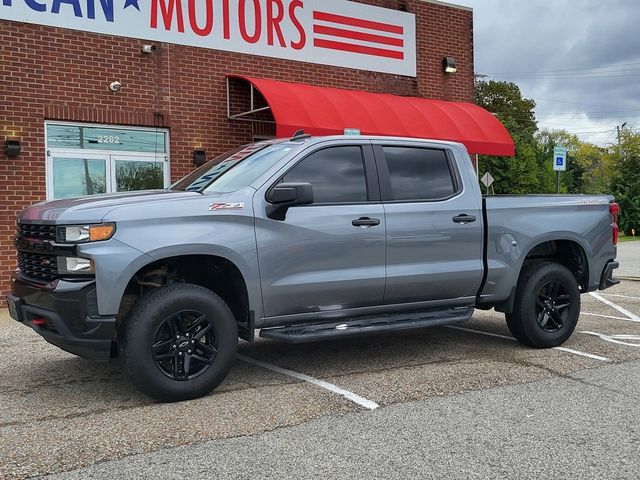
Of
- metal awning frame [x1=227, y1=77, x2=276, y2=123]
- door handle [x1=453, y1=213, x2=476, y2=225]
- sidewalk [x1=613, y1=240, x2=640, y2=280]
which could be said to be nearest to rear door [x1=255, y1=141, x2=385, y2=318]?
door handle [x1=453, y1=213, x2=476, y2=225]

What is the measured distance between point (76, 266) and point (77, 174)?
6407 mm

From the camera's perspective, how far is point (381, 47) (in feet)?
44.0

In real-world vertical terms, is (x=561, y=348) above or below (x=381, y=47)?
below

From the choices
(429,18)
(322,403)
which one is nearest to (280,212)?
(322,403)

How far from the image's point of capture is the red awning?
10578mm

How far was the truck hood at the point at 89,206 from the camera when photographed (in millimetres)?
4461

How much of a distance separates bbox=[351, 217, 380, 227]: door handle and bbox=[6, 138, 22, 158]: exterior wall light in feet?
21.4

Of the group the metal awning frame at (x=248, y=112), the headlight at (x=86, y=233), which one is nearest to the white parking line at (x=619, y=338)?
the headlight at (x=86, y=233)

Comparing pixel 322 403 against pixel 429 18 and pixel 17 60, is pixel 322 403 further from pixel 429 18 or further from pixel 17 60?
pixel 429 18

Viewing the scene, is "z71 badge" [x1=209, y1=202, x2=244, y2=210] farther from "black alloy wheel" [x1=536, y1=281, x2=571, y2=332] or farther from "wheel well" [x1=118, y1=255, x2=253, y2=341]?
"black alloy wheel" [x1=536, y1=281, x2=571, y2=332]

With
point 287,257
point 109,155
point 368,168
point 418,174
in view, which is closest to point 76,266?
point 287,257

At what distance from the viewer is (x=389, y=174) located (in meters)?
5.73

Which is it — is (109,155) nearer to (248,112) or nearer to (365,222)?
(248,112)

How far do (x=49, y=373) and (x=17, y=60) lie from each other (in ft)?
19.8
